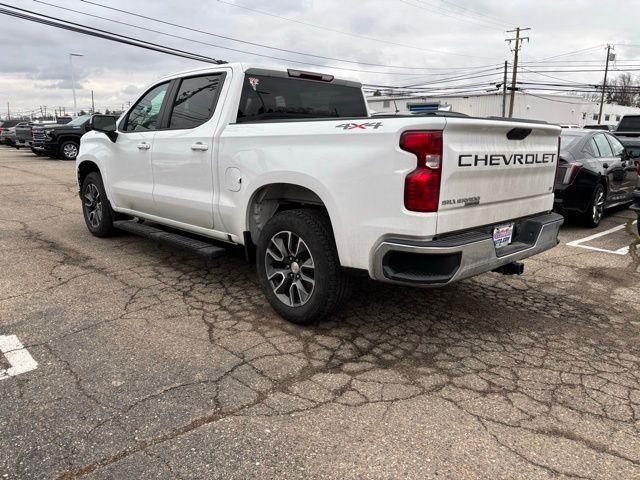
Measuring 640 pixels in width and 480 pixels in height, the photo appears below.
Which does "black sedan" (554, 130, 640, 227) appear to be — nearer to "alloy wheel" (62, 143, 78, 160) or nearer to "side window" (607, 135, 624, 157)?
"side window" (607, 135, 624, 157)

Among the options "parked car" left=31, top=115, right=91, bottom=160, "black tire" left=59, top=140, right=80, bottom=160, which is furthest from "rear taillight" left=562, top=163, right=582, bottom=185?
"black tire" left=59, top=140, right=80, bottom=160

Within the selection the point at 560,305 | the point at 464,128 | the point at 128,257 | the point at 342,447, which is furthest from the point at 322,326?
the point at 128,257

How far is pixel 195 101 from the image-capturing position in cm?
475

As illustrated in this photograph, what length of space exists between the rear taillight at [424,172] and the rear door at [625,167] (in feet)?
22.5

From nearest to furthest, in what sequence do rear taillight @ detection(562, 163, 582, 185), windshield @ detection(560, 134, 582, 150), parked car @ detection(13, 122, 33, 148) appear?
rear taillight @ detection(562, 163, 582, 185), windshield @ detection(560, 134, 582, 150), parked car @ detection(13, 122, 33, 148)

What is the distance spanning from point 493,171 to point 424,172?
69 centimetres

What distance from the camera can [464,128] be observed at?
10.2 feet

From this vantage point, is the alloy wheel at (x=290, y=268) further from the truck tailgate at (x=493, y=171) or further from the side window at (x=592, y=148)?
the side window at (x=592, y=148)

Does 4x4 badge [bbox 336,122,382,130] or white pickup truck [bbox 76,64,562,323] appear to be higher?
4x4 badge [bbox 336,122,382,130]

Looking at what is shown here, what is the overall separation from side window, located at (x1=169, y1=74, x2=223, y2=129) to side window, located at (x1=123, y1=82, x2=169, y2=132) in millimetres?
325

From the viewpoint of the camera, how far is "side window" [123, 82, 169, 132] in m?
5.23

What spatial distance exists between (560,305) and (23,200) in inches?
378

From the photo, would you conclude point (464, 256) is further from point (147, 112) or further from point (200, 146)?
point (147, 112)

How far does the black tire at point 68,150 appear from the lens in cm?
1991
